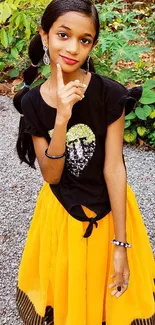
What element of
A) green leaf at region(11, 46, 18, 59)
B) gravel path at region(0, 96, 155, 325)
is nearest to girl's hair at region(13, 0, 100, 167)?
gravel path at region(0, 96, 155, 325)

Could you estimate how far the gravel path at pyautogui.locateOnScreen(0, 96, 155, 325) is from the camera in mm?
2547

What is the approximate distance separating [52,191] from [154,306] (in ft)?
1.86

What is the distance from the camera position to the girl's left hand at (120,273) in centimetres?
143

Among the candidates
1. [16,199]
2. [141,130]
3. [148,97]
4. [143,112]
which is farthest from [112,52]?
[16,199]

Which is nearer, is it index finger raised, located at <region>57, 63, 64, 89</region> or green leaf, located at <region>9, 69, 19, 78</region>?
index finger raised, located at <region>57, 63, 64, 89</region>

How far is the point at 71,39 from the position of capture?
1.28 meters

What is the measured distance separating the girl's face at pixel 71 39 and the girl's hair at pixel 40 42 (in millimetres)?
20

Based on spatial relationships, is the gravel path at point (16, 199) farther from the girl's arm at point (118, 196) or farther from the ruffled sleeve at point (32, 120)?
the ruffled sleeve at point (32, 120)

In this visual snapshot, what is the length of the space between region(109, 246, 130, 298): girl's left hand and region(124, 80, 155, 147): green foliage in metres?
2.64

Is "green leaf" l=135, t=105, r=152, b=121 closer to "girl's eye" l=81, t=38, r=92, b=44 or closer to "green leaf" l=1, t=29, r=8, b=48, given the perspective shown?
"green leaf" l=1, t=29, r=8, b=48

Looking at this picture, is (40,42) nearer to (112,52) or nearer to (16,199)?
(16,199)

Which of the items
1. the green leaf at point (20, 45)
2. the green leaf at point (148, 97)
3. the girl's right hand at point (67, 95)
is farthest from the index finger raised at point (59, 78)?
the green leaf at point (20, 45)

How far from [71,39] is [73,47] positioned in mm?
27

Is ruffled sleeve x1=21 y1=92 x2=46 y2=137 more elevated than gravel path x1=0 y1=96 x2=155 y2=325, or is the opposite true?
ruffled sleeve x1=21 y1=92 x2=46 y2=137
